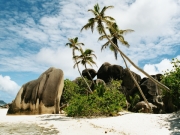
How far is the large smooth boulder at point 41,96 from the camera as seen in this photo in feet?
71.0

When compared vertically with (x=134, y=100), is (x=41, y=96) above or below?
below

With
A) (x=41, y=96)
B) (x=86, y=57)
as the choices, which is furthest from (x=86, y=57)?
(x=41, y=96)

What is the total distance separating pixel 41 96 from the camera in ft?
72.4

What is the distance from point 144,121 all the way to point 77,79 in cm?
3057

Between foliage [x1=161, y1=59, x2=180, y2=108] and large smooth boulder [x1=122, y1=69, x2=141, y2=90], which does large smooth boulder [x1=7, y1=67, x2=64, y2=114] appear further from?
large smooth boulder [x1=122, y1=69, x2=141, y2=90]

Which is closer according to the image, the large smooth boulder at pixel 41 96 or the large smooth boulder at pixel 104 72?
the large smooth boulder at pixel 41 96

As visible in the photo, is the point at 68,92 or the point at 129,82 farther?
the point at 129,82

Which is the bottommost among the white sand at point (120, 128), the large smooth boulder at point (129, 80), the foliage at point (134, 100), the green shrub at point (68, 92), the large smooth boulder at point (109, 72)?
the white sand at point (120, 128)

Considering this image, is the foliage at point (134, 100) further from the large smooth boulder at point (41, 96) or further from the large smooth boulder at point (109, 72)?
the large smooth boulder at point (41, 96)

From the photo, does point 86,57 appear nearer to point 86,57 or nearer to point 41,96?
point 86,57

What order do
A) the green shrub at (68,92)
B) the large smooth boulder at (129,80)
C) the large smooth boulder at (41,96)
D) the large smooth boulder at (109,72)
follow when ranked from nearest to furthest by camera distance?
the large smooth boulder at (41,96) → the green shrub at (68,92) → the large smooth boulder at (129,80) → the large smooth boulder at (109,72)

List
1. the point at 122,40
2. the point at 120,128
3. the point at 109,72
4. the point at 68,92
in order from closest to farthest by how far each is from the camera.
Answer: the point at 120,128 → the point at 122,40 → the point at 68,92 → the point at 109,72

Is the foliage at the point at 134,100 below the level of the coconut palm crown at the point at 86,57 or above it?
below

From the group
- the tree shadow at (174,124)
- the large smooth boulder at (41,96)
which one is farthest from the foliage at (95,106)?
the tree shadow at (174,124)
